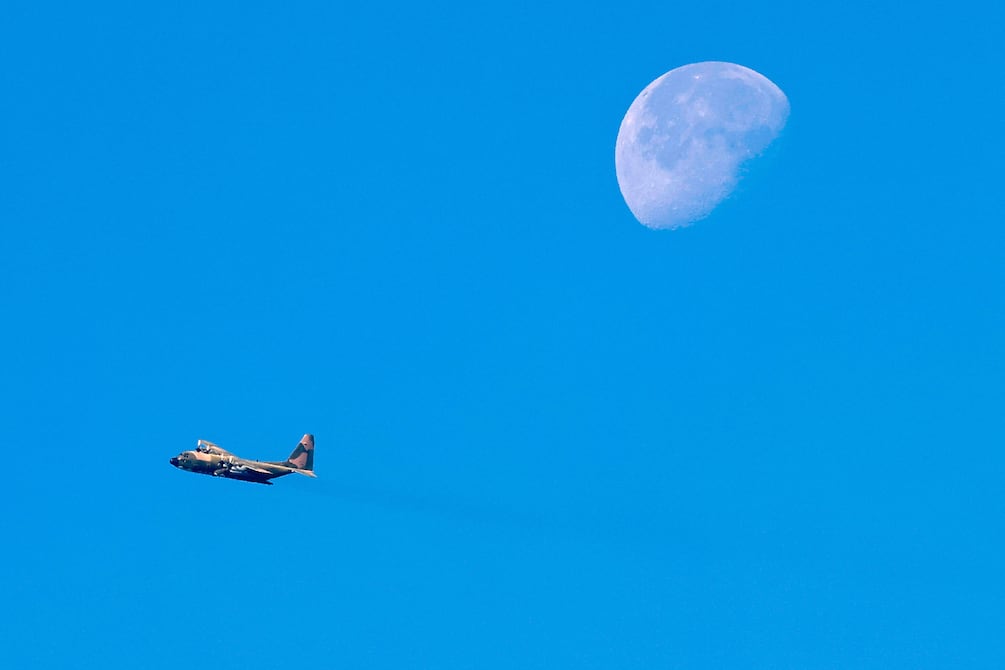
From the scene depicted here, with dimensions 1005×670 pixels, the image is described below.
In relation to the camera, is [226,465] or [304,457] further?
[304,457]

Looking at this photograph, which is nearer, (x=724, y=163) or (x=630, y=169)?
(x=724, y=163)

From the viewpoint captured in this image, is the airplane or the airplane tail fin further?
the airplane tail fin

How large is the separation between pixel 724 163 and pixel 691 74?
12574 mm

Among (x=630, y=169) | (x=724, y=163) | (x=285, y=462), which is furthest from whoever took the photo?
(x=285, y=462)

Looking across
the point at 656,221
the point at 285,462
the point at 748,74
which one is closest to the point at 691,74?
the point at 748,74

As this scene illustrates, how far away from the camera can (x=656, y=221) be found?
391ft

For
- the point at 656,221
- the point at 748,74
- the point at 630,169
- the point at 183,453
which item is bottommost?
the point at 183,453

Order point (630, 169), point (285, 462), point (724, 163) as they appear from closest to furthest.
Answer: point (724, 163)
point (630, 169)
point (285, 462)

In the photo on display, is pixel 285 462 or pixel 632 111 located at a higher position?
pixel 632 111

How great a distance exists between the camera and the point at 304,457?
137m

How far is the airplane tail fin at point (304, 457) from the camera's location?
135 meters

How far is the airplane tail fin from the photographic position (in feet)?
444

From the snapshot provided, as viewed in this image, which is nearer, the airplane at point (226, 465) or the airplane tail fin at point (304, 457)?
the airplane at point (226, 465)

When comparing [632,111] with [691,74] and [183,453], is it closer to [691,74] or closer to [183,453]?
[691,74]
